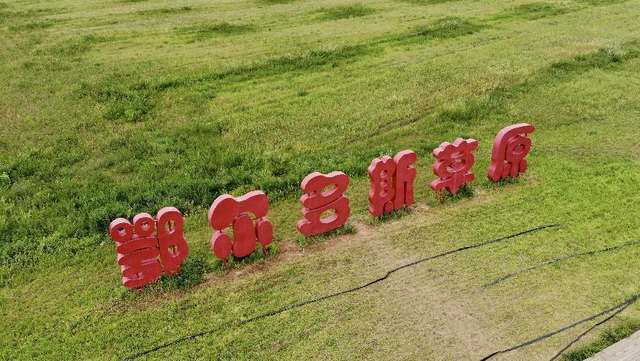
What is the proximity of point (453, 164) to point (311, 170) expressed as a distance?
2782 millimetres

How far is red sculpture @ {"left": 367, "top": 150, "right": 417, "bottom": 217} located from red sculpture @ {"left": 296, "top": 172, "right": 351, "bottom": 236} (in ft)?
1.62

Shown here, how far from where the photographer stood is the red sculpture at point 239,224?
23.9ft

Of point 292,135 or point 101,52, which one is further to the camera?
point 101,52

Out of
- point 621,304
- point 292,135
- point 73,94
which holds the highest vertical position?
point 73,94

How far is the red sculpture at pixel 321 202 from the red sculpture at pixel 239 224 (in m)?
0.62

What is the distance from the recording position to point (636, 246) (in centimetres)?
804

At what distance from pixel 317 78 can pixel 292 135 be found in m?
4.26

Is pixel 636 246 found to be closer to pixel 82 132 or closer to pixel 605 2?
pixel 82 132

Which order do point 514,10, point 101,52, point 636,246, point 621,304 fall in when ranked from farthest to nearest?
1. point 514,10
2. point 101,52
3. point 636,246
4. point 621,304

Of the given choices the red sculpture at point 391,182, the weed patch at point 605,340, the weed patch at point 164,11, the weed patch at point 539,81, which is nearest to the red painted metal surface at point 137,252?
the red sculpture at point 391,182

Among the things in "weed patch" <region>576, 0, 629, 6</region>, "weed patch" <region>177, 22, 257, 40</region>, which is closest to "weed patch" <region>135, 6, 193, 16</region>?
"weed patch" <region>177, 22, 257, 40</region>

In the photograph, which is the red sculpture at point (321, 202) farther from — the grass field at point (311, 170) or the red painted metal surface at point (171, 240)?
the red painted metal surface at point (171, 240)

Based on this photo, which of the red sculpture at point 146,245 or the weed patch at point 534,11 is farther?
the weed patch at point 534,11

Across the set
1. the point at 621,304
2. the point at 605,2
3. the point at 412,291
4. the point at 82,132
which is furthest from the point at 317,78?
the point at 605,2
